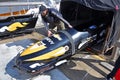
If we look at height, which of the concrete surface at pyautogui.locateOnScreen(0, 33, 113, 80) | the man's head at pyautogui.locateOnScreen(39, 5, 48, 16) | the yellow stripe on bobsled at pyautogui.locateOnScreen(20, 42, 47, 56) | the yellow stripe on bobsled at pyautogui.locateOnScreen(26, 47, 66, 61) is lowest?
the concrete surface at pyautogui.locateOnScreen(0, 33, 113, 80)

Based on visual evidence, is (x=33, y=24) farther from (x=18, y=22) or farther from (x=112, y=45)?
(x=112, y=45)

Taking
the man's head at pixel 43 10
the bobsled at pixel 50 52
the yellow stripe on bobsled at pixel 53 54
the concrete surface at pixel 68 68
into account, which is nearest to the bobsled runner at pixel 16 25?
the concrete surface at pixel 68 68

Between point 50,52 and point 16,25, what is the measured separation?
1.92m

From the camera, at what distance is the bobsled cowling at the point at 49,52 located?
4805 mm

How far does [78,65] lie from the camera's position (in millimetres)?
5559

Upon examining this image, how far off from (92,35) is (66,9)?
4.24ft

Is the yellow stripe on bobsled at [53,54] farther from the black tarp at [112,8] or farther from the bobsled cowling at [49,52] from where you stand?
the black tarp at [112,8]

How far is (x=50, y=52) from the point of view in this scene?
4.97 metres

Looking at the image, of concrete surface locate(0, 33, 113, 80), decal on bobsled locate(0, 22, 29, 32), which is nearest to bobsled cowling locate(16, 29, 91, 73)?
concrete surface locate(0, 33, 113, 80)

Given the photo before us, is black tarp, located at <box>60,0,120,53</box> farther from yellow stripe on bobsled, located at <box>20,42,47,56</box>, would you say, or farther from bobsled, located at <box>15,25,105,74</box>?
yellow stripe on bobsled, located at <box>20,42,47,56</box>

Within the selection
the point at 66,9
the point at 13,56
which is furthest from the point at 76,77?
the point at 66,9

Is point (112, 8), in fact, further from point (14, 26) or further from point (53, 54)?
point (14, 26)

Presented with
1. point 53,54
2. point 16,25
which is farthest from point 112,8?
point 16,25

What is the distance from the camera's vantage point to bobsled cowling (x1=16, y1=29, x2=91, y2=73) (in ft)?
15.8
